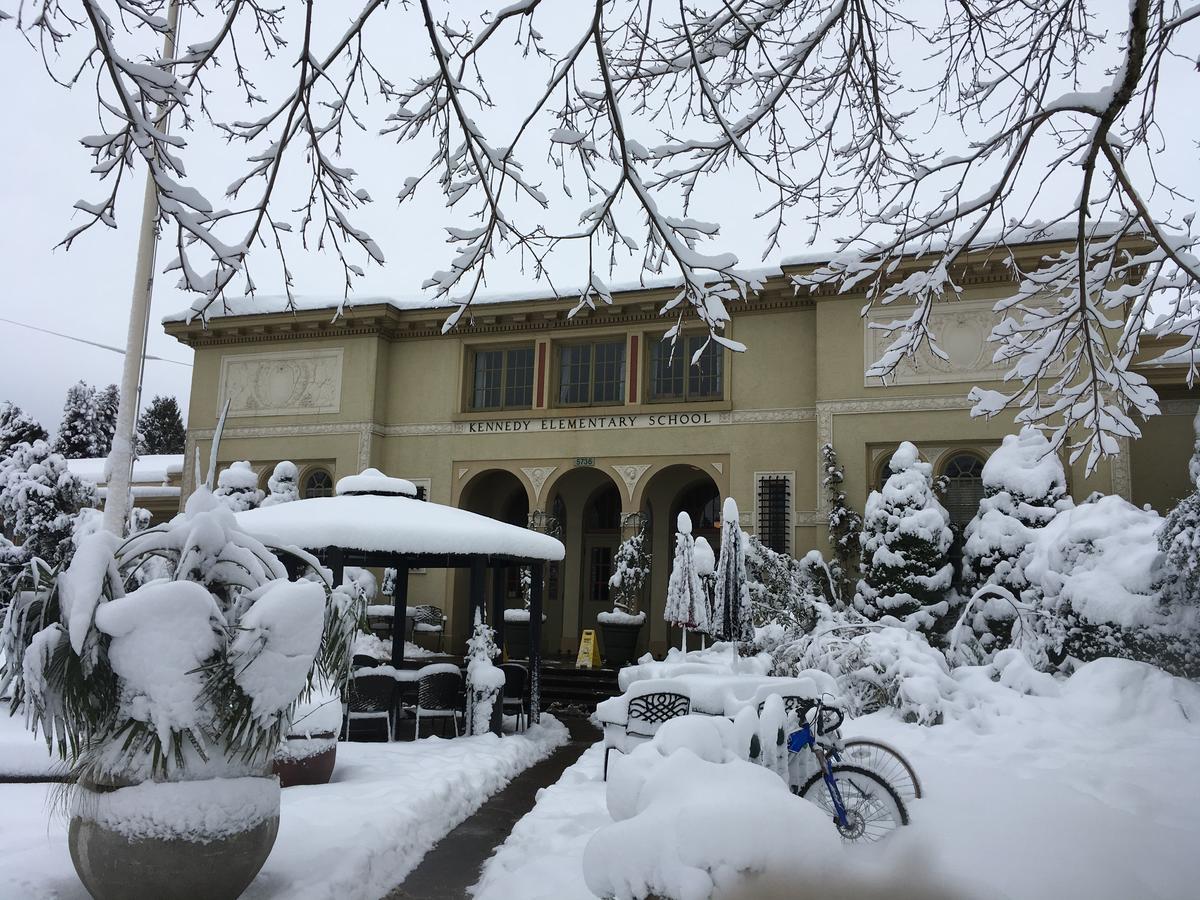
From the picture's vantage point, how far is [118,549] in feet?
15.3

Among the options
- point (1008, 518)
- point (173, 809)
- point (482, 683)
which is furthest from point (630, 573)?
point (173, 809)

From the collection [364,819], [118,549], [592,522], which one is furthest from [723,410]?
[118,549]

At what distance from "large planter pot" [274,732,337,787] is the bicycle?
12.7ft

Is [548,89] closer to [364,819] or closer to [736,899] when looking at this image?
[736,899]

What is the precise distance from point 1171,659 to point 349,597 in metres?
8.28

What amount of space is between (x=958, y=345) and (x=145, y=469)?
25.2m

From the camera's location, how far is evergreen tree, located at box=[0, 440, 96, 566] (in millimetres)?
14828

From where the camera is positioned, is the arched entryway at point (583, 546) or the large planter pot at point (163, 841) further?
the arched entryway at point (583, 546)

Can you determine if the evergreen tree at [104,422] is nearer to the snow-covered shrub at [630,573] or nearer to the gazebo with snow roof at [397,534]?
the snow-covered shrub at [630,573]

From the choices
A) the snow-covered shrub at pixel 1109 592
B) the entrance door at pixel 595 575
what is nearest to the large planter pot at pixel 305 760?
the snow-covered shrub at pixel 1109 592

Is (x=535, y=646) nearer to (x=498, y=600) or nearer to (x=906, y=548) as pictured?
(x=498, y=600)

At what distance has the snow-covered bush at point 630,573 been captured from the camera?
1797cm

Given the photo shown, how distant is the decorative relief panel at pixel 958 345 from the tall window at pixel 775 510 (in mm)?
2644

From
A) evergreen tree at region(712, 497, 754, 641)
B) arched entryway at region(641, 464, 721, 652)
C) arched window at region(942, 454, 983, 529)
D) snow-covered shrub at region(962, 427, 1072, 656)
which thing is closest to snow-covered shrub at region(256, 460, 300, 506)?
arched entryway at region(641, 464, 721, 652)
